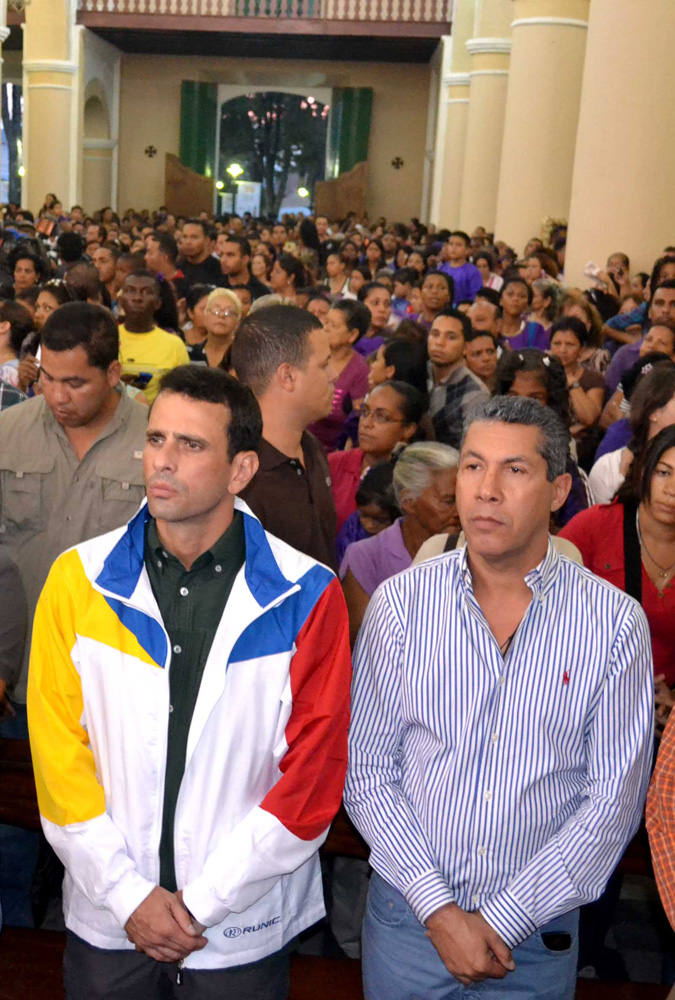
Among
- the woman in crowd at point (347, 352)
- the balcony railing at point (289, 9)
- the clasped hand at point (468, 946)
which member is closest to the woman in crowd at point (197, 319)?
the woman in crowd at point (347, 352)

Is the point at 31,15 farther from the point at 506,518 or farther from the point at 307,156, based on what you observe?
the point at 506,518

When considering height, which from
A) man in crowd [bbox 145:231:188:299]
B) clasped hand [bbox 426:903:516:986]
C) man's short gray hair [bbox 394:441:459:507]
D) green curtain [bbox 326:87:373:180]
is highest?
green curtain [bbox 326:87:373:180]

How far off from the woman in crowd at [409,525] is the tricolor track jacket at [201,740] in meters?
1.26

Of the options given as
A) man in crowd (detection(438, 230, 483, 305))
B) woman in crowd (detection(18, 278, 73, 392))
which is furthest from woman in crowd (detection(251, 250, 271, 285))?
woman in crowd (detection(18, 278, 73, 392))

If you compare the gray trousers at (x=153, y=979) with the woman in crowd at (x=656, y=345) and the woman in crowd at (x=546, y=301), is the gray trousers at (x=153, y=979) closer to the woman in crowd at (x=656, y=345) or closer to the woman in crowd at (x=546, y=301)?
the woman in crowd at (x=656, y=345)

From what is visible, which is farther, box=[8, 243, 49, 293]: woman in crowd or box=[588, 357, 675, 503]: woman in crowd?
box=[8, 243, 49, 293]: woman in crowd

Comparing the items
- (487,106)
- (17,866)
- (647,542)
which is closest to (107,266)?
(17,866)

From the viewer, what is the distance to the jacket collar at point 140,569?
235 cm

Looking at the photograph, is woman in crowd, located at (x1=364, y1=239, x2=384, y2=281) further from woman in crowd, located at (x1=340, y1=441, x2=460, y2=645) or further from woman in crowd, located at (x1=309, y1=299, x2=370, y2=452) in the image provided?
woman in crowd, located at (x1=340, y1=441, x2=460, y2=645)

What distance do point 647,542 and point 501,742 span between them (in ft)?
3.96

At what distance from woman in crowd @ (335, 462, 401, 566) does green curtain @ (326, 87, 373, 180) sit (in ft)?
83.6

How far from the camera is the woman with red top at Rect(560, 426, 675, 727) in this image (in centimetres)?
326

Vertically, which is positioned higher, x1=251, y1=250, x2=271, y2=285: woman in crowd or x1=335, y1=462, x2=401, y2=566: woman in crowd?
x1=251, y1=250, x2=271, y2=285: woman in crowd

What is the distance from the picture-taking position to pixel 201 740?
231 cm
